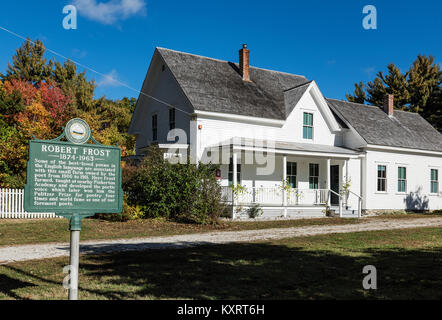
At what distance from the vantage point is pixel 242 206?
19.1 m

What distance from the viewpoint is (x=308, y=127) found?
2386cm

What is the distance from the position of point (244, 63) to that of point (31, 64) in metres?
27.8

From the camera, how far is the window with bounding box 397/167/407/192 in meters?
25.9

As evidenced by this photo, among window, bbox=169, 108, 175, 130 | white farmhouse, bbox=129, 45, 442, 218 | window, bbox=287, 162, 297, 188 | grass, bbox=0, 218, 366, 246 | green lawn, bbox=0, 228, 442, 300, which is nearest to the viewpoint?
green lawn, bbox=0, 228, 442, 300

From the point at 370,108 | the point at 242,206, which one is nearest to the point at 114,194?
the point at 242,206

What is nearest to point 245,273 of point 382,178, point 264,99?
point 264,99

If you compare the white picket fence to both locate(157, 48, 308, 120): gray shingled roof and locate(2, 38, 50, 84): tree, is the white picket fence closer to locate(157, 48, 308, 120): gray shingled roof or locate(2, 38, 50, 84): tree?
locate(157, 48, 308, 120): gray shingled roof

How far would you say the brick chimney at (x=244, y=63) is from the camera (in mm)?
24078

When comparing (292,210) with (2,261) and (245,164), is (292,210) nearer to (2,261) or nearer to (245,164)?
(245,164)

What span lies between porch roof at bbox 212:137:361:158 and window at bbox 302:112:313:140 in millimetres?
616

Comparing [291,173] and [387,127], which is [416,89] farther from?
[291,173]

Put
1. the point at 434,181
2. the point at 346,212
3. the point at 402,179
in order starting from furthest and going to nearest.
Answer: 1. the point at 434,181
2. the point at 402,179
3. the point at 346,212

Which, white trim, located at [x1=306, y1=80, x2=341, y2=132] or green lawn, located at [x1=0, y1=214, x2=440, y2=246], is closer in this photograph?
green lawn, located at [x1=0, y1=214, x2=440, y2=246]

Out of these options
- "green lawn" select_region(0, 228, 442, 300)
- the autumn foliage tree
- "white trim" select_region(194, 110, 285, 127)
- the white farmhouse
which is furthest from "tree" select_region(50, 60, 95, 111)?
"green lawn" select_region(0, 228, 442, 300)
